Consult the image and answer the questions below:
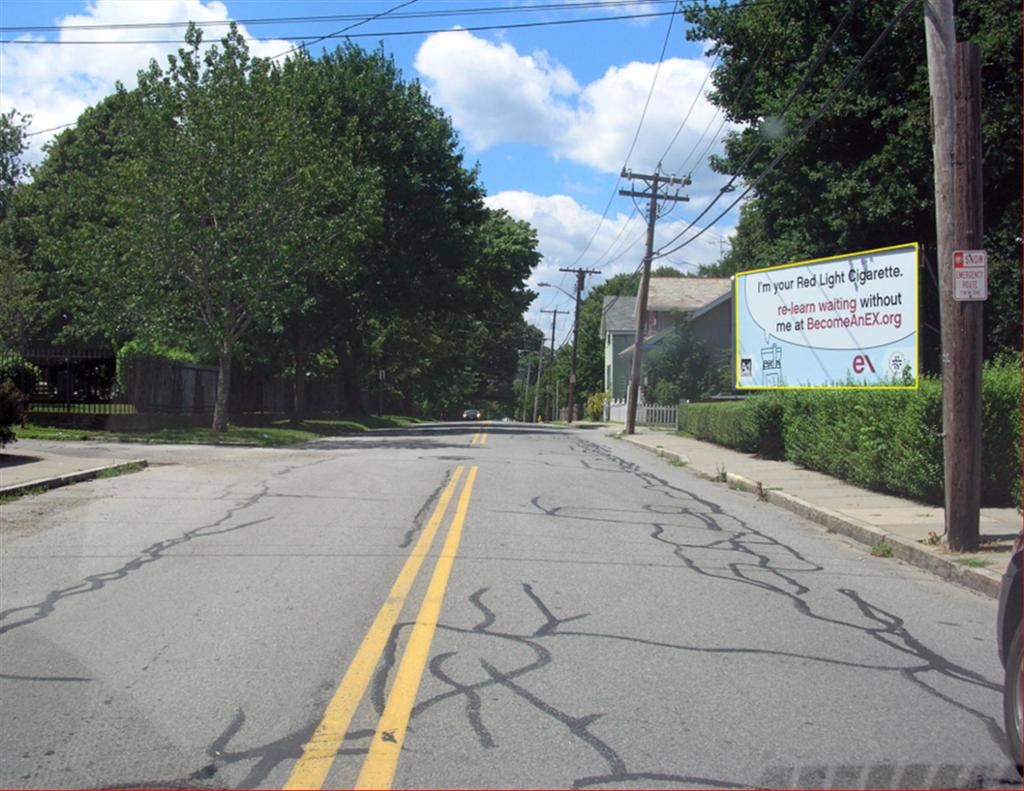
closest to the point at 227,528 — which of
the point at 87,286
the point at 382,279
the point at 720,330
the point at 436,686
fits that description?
the point at 436,686

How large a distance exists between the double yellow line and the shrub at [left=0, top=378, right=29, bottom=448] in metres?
10.7

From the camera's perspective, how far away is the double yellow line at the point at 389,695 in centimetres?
434

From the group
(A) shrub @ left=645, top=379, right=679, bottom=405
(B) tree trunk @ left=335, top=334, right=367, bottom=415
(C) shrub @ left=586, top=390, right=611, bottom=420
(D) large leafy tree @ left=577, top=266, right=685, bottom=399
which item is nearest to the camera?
(A) shrub @ left=645, top=379, right=679, bottom=405

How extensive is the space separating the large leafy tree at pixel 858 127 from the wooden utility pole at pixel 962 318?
10413 mm

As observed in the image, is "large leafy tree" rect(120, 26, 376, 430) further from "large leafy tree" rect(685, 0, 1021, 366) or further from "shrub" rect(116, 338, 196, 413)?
"large leafy tree" rect(685, 0, 1021, 366)

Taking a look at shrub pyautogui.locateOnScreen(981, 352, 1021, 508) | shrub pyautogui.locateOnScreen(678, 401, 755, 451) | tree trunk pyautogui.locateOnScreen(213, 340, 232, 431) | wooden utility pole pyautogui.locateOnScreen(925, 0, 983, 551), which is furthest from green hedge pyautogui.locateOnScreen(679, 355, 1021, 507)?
tree trunk pyautogui.locateOnScreen(213, 340, 232, 431)

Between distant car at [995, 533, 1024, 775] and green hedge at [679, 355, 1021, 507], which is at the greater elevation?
green hedge at [679, 355, 1021, 507]

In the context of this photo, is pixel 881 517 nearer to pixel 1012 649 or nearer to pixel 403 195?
pixel 1012 649

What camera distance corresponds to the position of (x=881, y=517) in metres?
12.1

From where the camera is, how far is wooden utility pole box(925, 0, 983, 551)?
9742 millimetres

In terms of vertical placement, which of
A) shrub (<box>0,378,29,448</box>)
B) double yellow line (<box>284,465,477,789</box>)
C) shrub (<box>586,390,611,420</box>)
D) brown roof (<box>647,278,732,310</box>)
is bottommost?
double yellow line (<box>284,465,477,789</box>)

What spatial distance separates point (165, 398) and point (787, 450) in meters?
18.6

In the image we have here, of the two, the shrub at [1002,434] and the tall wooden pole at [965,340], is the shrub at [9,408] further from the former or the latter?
the shrub at [1002,434]

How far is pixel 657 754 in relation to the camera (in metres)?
4.57
